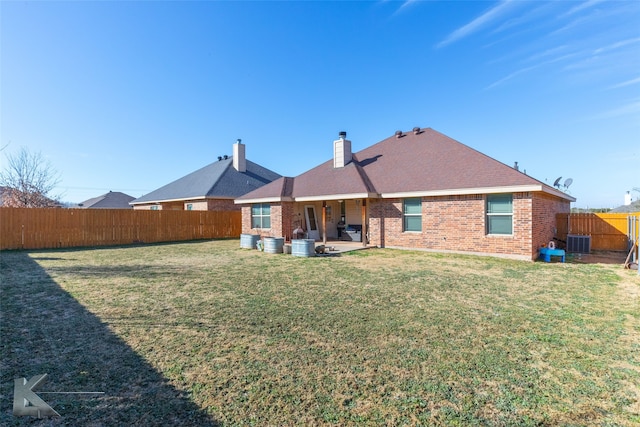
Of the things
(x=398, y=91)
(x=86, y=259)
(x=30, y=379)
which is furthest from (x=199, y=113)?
(x=30, y=379)

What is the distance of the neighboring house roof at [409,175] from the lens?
11781 millimetres

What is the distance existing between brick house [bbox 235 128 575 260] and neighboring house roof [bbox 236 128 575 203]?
0.04 meters

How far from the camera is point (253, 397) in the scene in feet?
9.55

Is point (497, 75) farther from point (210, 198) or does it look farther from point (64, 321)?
point (210, 198)

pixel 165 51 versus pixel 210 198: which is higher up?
pixel 165 51

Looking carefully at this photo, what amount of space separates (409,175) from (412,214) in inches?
76.7

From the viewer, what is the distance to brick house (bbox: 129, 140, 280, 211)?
2286 centimetres

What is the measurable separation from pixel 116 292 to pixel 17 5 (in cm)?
832

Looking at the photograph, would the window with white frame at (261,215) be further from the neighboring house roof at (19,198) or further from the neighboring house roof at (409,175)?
the neighboring house roof at (19,198)

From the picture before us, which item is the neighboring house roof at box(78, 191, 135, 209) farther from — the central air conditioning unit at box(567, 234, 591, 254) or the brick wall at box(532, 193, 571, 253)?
the central air conditioning unit at box(567, 234, 591, 254)

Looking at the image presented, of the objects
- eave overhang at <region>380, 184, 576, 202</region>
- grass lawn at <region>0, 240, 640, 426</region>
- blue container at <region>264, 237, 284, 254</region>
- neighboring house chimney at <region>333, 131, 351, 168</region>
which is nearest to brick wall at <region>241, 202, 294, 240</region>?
blue container at <region>264, 237, 284, 254</region>

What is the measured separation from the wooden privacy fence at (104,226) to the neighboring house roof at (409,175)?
12.6ft

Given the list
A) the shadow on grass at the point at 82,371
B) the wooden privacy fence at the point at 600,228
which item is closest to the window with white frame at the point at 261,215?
the shadow on grass at the point at 82,371

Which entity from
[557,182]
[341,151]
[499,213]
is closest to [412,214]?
[499,213]
